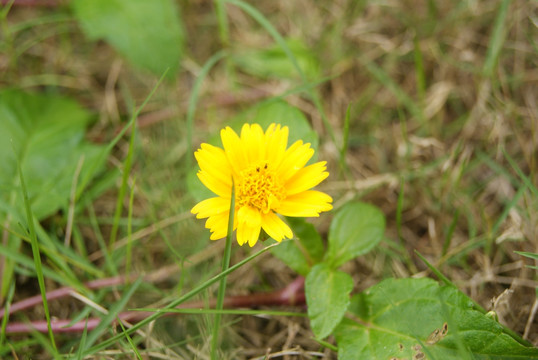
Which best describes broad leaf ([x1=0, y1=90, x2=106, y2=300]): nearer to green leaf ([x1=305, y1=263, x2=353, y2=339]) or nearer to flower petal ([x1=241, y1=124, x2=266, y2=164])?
flower petal ([x1=241, y1=124, x2=266, y2=164])

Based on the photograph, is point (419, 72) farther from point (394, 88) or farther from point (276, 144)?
point (276, 144)

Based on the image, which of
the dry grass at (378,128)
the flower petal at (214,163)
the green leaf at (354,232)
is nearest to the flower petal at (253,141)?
the flower petal at (214,163)

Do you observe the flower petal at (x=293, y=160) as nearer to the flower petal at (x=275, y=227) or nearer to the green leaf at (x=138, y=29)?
the flower petal at (x=275, y=227)

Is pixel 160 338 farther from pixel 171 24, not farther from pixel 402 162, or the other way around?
pixel 171 24

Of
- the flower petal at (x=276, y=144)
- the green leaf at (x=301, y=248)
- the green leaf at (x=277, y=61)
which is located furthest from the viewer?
the green leaf at (x=277, y=61)

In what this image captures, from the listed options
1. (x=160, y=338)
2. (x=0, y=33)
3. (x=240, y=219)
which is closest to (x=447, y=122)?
(x=240, y=219)
